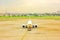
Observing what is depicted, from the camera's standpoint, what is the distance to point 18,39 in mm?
7074

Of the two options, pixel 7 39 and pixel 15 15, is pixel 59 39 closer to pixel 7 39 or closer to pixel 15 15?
pixel 7 39

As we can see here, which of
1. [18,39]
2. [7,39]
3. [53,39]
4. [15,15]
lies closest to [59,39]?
[53,39]

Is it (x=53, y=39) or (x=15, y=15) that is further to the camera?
(x=15, y=15)

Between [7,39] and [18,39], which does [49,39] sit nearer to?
[18,39]

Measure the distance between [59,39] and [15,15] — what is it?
34.0 m

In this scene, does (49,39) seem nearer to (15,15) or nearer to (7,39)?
(7,39)

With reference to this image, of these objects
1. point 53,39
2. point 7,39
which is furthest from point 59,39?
point 7,39

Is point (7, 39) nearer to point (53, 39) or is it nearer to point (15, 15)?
point (53, 39)

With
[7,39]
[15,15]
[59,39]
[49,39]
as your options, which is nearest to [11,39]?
[7,39]

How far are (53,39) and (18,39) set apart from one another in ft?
5.11

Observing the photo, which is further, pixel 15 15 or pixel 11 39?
pixel 15 15

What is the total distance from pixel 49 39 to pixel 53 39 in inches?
7.1

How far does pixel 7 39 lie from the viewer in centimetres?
714

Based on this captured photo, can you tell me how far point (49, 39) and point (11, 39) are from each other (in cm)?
170
